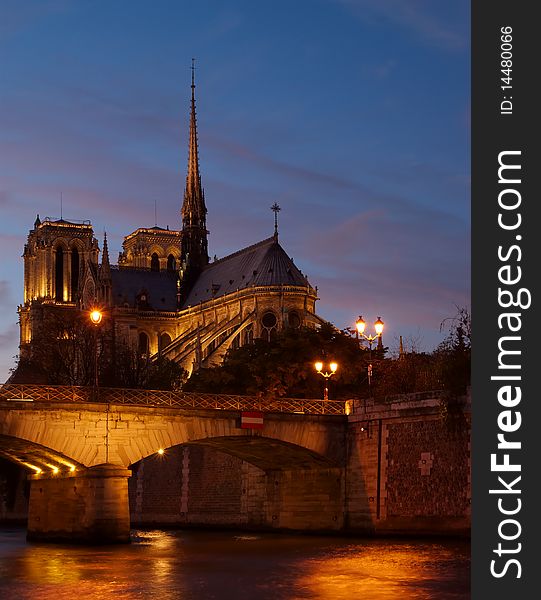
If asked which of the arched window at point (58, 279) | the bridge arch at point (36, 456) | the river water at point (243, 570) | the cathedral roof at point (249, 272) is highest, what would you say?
the arched window at point (58, 279)

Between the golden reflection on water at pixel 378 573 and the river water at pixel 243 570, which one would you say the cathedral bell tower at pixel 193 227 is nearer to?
the river water at pixel 243 570

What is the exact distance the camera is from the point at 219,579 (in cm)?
3109

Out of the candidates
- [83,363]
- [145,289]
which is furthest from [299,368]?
[145,289]

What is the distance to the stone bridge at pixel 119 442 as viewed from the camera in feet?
143

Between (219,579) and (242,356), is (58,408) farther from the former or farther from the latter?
(242,356)

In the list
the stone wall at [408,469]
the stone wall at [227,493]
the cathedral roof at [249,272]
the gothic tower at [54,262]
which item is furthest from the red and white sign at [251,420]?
the gothic tower at [54,262]

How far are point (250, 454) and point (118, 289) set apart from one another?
6329 centimetres

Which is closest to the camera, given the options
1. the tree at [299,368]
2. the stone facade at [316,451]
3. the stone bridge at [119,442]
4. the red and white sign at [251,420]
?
the stone facade at [316,451]

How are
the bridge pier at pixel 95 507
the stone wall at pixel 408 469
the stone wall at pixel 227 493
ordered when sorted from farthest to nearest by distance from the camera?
the stone wall at pixel 227 493
the bridge pier at pixel 95 507
the stone wall at pixel 408 469

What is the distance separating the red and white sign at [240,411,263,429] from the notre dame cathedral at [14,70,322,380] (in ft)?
106

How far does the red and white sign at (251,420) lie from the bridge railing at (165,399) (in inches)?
45.1

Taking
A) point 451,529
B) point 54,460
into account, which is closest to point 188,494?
point 54,460

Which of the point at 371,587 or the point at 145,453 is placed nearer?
the point at 371,587

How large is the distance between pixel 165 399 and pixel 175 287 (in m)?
67.0
